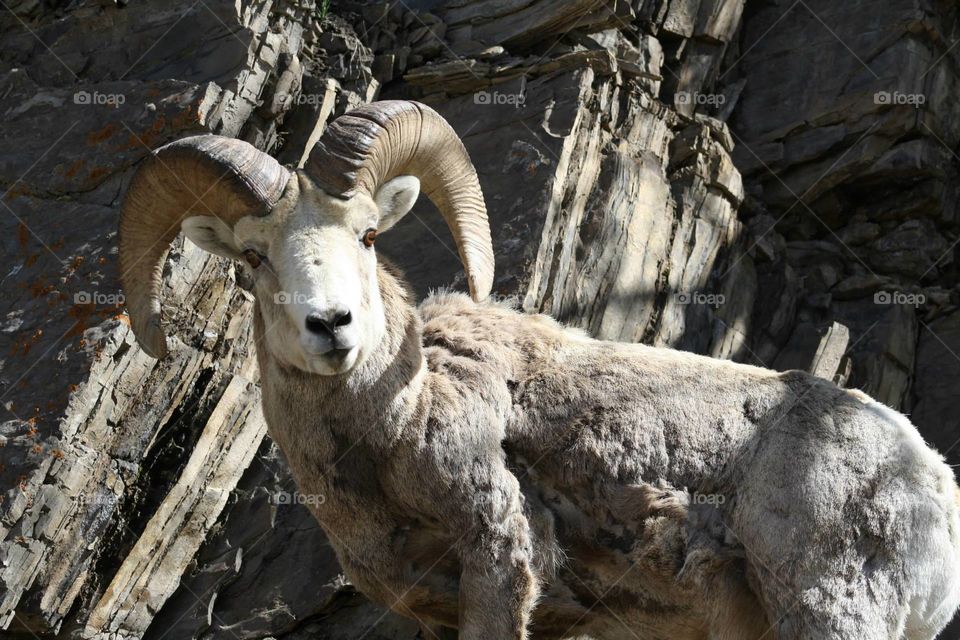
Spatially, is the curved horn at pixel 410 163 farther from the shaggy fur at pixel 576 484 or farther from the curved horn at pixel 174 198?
the curved horn at pixel 174 198

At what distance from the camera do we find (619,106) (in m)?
11.8

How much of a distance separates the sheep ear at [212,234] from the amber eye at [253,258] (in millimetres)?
173

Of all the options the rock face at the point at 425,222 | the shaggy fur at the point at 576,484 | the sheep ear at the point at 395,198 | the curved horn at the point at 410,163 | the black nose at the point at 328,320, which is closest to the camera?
the black nose at the point at 328,320

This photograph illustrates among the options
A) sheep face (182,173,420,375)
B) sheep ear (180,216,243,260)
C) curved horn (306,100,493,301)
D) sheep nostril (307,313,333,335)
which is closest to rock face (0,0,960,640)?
curved horn (306,100,493,301)

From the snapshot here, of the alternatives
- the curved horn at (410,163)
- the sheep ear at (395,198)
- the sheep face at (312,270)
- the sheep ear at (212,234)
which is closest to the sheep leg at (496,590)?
the sheep face at (312,270)

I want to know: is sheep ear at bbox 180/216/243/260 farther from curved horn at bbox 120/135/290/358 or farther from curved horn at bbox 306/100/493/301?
curved horn at bbox 306/100/493/301

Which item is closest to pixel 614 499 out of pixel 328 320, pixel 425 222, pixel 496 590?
pixel 496 590

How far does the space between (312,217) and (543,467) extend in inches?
83.3

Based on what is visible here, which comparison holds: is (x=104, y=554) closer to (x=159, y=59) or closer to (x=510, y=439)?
(x=510, y=439)

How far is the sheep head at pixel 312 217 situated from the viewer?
657cm

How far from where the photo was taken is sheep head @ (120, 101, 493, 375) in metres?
6.57

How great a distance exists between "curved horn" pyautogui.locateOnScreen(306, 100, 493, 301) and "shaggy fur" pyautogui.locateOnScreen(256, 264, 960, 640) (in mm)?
712

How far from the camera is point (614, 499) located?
713 centimetres

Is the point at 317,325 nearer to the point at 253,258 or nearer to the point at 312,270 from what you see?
the point at 312,270
